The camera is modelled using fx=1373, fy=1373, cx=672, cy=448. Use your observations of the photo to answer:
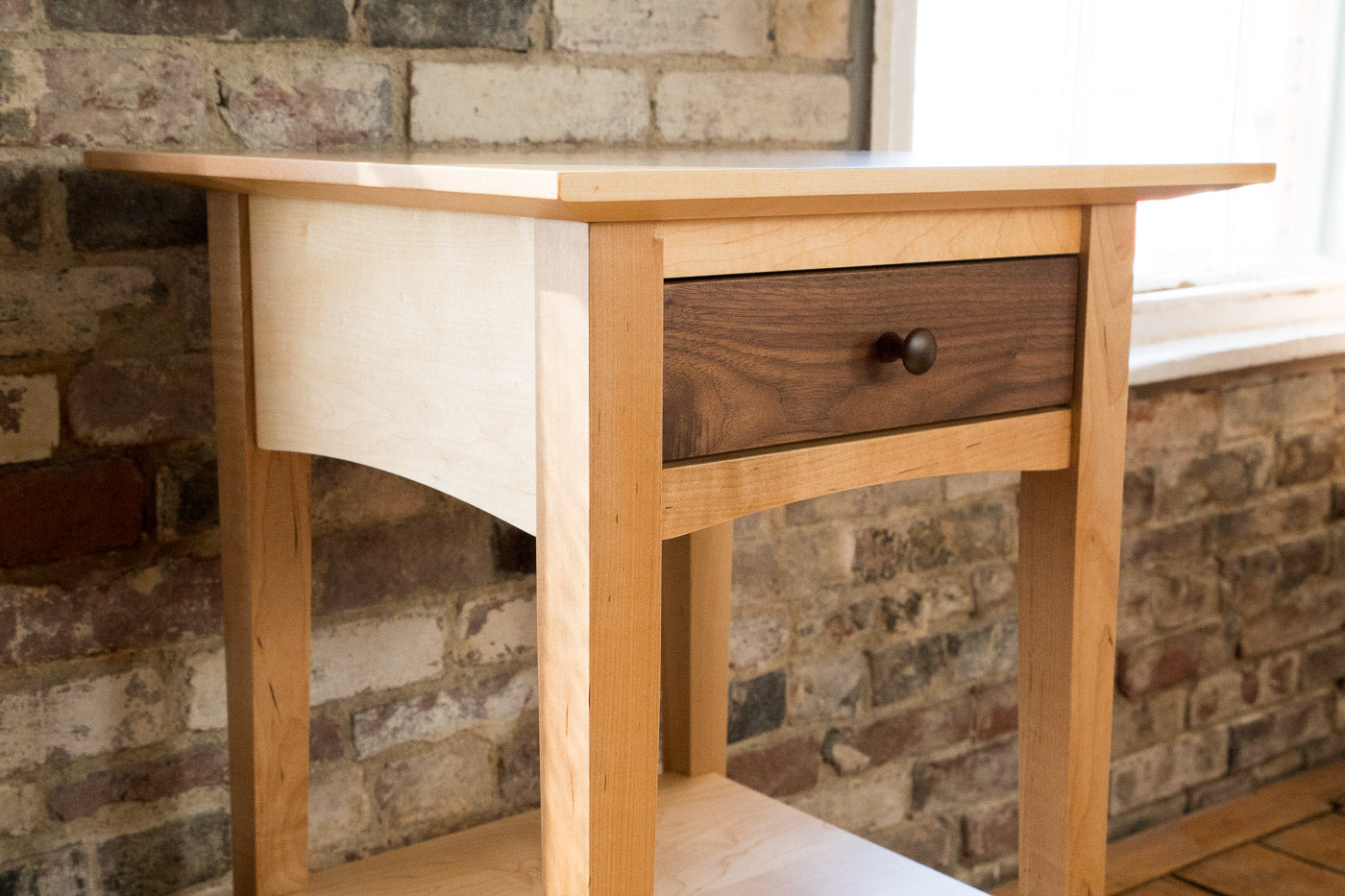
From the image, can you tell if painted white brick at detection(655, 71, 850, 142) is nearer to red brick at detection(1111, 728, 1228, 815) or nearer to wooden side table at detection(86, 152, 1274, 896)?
wooden side table at detection(86, 152, 1274, 896)

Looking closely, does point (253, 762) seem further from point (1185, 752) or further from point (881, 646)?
point (1185, 752)

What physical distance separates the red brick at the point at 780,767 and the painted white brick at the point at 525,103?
78cm

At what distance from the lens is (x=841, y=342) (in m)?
0.96

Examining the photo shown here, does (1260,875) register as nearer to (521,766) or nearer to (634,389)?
(521,766)

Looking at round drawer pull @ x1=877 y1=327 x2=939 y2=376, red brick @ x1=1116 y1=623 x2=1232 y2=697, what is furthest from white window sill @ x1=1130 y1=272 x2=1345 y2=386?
round drawer pull @ x1=877 y1=327 x2=939 y2=376

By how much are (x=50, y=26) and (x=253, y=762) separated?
65 centimetres

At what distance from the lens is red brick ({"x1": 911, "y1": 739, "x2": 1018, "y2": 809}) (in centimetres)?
191

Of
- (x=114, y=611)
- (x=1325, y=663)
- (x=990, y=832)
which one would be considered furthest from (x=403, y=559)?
(x=1325, y=663)

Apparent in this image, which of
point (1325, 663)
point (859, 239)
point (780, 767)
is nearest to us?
point (859, 239)

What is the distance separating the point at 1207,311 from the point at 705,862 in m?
1.29

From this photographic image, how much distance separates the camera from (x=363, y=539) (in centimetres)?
139

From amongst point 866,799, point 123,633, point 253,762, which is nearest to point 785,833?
point 866,799

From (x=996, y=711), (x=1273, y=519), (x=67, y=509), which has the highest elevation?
(x=67, y=509)

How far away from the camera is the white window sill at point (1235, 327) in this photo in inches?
79.6
